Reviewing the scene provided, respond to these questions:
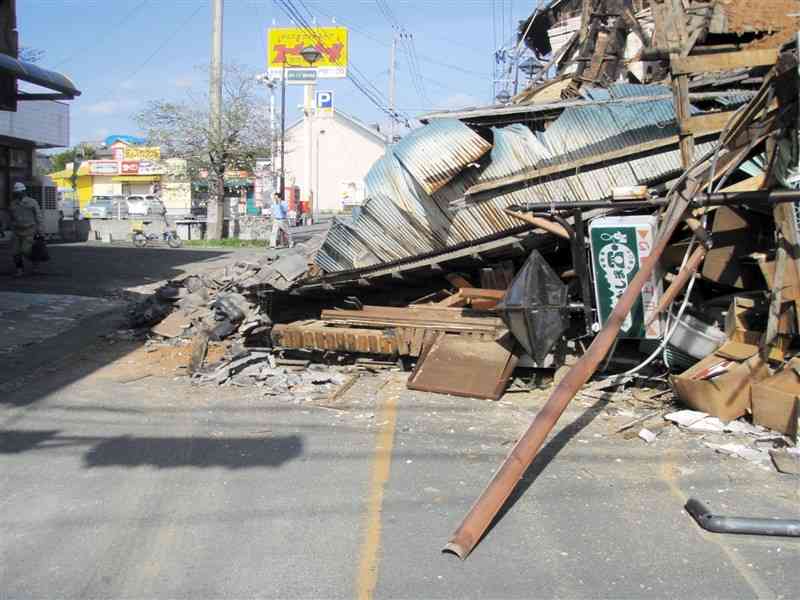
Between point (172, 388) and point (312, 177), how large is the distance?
5848 cm

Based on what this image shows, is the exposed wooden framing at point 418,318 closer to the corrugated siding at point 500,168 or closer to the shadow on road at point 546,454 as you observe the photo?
the corrugated siding at point 500,168

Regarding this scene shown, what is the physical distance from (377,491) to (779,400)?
3337 millimetres

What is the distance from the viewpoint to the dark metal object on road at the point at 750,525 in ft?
14.7

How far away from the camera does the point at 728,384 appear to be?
649 cm

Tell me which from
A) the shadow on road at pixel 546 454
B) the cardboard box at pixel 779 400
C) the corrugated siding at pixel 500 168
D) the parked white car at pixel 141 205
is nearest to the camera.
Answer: the shadow on road at pixel 546 454

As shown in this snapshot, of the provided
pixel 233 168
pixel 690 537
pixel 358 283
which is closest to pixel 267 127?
pixel 233 168

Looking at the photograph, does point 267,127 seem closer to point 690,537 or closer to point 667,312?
point 667,312

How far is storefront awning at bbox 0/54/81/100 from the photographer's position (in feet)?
33.2

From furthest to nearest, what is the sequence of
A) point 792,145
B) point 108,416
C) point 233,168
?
point 233,168, point 108,416, point 792,145

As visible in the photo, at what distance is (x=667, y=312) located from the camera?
723cm

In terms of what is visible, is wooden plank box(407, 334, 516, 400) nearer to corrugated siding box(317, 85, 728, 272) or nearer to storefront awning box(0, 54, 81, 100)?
corrugated siding box(317, 85, 728, 272)

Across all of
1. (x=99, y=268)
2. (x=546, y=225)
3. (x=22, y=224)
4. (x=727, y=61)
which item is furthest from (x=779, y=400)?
(x=99, y=268)

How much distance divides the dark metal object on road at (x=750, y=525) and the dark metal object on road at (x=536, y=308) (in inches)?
120

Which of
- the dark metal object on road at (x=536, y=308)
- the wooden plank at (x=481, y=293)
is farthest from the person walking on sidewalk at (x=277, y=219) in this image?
the dark metal object on road at (x=536, y=308)
